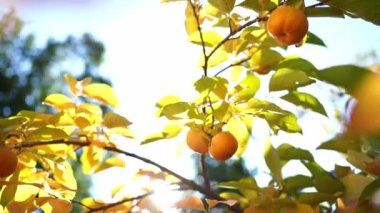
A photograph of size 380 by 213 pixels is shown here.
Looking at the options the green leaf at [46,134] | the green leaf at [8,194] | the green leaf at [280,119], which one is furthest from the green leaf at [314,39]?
the green leaf at [8,194]

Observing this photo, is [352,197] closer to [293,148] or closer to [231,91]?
[293,148]

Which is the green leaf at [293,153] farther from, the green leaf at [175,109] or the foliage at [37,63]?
the foliage at [37,63]

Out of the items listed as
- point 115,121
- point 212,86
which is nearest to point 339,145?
point 212,86

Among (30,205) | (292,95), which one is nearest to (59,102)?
(30,205)

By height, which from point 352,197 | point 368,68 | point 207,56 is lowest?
point 352,197

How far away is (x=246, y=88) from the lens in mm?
964

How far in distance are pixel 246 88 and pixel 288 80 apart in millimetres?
88

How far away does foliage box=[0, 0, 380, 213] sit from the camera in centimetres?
89

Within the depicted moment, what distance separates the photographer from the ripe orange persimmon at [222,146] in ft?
2.86

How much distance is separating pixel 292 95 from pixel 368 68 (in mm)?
597

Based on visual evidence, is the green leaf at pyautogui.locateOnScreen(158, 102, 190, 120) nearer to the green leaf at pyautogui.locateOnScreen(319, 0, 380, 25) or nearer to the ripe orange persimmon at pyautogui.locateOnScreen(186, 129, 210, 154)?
the ripe orange persimmon at pyautogui.locateOnScreen(186, 129, 210, 154)

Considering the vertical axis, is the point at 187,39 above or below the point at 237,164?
Answer: above

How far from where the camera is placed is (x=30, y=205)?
956 mm

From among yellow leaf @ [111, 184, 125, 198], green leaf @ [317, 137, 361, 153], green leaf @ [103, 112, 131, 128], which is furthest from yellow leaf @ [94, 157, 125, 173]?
green leaf @ [317, 137, 361, 153]
